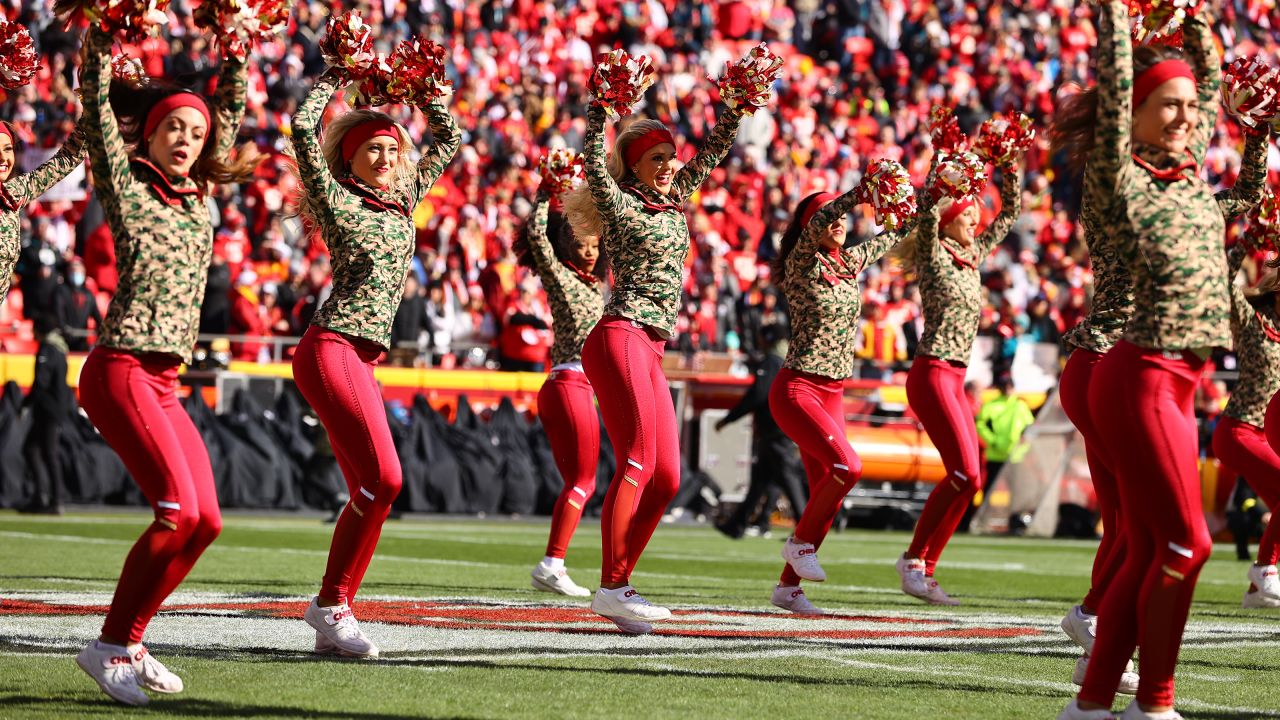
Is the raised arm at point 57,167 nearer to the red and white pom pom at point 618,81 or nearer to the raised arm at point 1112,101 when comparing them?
the red and white pom pom at point 618,81

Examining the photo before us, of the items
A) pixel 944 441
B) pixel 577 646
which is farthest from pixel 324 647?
pixel 944 441

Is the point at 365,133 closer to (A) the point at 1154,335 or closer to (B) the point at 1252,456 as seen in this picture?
(A) the point at 1154,335

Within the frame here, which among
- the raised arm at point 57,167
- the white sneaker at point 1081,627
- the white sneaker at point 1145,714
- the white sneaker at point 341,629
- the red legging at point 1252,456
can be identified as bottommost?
the white sneaker at point 341,629

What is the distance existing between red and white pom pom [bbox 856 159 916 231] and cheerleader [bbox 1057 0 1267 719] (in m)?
3.16

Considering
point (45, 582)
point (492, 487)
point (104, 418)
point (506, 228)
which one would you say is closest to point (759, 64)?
point (104, 418)

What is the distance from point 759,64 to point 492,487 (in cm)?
1085

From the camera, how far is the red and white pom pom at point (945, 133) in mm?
8812

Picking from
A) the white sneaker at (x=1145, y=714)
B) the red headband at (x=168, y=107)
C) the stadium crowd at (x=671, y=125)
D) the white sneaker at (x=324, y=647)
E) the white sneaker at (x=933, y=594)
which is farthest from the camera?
the stadium crowd at (x=671, y=125)

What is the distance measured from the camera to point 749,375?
2028 centimetres

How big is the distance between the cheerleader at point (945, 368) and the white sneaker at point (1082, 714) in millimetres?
4179

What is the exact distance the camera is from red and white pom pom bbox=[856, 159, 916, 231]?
809cm

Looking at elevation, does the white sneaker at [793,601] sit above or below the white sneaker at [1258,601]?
below

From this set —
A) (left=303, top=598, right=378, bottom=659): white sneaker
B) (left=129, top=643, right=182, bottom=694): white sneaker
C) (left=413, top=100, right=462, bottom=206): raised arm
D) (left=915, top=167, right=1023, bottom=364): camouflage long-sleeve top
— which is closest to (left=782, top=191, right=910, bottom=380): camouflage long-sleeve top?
(left=915, top=167, right=1023, bottom=364): camouflage long-sleeve top

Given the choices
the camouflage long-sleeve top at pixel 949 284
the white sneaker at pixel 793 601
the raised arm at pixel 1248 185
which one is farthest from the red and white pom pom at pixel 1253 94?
the white sneaker at pixel 793 601
